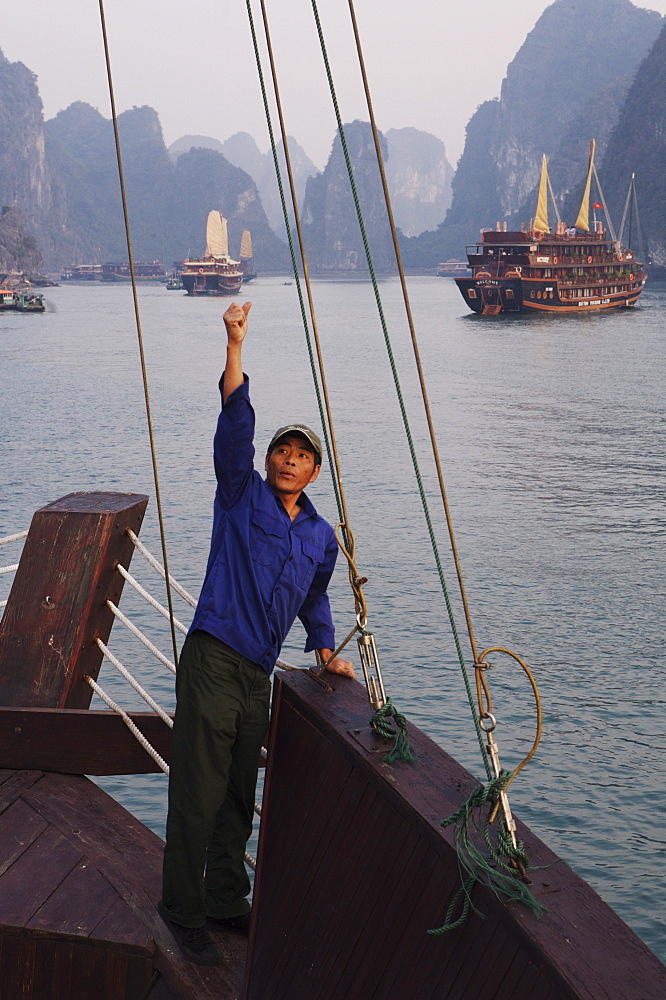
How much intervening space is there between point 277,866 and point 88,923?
552 mm

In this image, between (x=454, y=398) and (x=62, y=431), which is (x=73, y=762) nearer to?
(x=62, y=431)

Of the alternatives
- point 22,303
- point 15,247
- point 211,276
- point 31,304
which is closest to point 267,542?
point 31,304

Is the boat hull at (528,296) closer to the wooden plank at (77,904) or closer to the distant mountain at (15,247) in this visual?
the distant mountain at (15,247)

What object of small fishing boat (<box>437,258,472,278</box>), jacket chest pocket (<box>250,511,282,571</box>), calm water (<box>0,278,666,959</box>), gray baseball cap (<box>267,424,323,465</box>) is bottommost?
calm water (<box>0,278,666,959</box>)

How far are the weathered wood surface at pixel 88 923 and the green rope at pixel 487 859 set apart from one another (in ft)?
2.61

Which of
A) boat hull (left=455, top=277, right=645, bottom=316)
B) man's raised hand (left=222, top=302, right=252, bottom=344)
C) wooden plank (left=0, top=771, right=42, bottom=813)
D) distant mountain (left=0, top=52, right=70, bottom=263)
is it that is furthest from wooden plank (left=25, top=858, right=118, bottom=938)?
distant mountain (left=0, top=52, right=70, bottom=263)

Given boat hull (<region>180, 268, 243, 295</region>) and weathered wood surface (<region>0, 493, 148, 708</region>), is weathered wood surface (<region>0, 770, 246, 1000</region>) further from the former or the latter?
boat hull (<region>180, 268, 243, 295</region>)

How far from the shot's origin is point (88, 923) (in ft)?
9.06

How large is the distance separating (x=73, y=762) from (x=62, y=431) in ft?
73.8

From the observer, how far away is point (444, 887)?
2.12 metres

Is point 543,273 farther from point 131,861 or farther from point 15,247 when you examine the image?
point 15,247

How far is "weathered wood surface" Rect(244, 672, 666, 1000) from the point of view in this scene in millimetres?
1882

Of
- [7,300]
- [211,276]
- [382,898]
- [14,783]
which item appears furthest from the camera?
[211,276]

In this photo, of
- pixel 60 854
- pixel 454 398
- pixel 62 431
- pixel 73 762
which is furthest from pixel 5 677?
pixel 454 398
